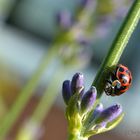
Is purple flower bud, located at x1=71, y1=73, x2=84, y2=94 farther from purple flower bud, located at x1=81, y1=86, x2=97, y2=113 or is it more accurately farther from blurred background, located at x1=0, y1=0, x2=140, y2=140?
blurred background, located at x1=0, y1=0, x2=140, y2=140

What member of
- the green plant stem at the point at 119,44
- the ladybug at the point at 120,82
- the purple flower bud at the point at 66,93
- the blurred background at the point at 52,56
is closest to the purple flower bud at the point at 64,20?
the blurred background at the point at 52,56

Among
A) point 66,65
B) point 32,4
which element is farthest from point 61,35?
point 32,4

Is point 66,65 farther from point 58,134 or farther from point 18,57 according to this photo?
point 18,57

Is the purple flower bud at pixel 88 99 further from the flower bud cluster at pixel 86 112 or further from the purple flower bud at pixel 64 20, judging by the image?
the purple flower bud at pixel 64 20

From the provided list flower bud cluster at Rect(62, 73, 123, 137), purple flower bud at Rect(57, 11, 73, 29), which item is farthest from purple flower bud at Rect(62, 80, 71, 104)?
purple flower bud at Rect(57, 11, 73, 29)

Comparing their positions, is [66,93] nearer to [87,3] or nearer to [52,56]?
[52,56]

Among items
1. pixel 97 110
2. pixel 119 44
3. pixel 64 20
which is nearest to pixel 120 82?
pixel 97 110

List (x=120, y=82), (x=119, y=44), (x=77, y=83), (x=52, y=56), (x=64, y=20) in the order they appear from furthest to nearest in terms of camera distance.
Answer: (x=64, y=20) → (x=52, y=56) → (x=120, y=82) → (x=77, y=83) → (x=119, y=44)
